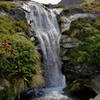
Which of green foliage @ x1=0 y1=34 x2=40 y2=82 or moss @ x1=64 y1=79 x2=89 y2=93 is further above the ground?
green foliage @ x1=0 y1=34 x2=40 y2=82

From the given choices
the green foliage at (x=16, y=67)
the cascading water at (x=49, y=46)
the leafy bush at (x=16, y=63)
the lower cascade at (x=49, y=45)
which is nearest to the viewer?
the green foliage at (x=16, y=67)

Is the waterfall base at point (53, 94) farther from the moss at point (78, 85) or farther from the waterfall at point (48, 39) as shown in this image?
the waterfall at point (48, 39)

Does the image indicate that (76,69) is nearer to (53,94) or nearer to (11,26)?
(53,94)

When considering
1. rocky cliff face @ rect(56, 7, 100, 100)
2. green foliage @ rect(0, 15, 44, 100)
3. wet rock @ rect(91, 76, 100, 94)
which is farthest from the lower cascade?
green foliage @ rect(0, 15, 44, 100)

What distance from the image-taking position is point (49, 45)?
12930 millimetres

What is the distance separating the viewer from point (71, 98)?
→ 9781 millimetres

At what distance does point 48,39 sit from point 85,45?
321 centimetres

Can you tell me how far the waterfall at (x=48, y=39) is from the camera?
12.0m

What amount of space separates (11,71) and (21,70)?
489 mm

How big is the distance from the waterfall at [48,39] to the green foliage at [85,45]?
143 cm

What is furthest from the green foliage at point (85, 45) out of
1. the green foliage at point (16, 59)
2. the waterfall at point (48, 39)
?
the green foliage at point (16, 59)

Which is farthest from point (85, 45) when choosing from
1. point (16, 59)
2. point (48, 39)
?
point (16, 59)

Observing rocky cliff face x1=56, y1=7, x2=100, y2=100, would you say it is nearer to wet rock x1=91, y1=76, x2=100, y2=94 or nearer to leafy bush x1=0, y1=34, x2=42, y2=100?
wet rock x1=91, y1=76, x2=100, y2=94

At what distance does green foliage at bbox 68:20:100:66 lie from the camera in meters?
11.8
